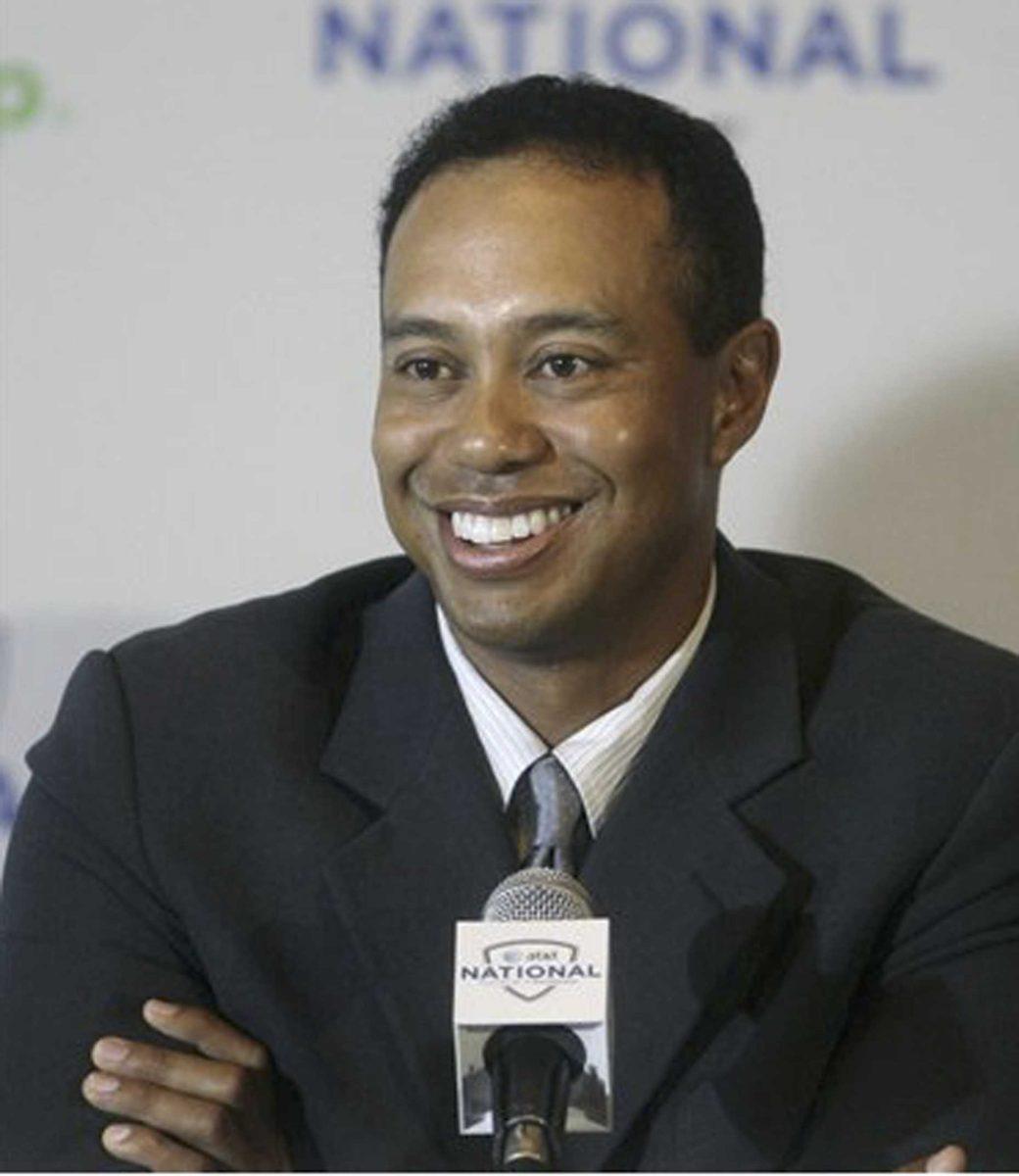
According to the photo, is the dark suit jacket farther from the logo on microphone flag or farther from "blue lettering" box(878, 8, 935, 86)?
"blue lettering" box(878, 8, 935, 86)

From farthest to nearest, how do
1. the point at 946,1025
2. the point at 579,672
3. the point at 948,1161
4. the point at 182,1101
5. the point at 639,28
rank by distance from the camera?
the point at 639,28 → the point at 579,672 → the point at 946,1025 → the point at 182,1101 → the point at 948,1161

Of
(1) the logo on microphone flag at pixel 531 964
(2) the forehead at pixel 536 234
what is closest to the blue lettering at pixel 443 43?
(2) the forehead at pixel 536 234

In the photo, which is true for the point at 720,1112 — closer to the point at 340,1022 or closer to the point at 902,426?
the point at 340,1022

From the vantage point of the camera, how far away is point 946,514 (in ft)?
7.55

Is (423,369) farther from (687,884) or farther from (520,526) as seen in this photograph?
(687,884)

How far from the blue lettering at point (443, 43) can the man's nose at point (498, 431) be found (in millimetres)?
575

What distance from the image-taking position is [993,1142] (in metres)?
1.66

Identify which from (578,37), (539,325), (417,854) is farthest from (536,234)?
(578,37)

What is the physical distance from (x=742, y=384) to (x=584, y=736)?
284 millimetres

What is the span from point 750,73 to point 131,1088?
1.05 meters

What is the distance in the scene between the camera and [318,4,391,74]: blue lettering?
224 cm

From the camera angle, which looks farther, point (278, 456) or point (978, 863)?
point (278, 456)

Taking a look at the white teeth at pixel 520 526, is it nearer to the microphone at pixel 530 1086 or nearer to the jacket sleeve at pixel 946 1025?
the jacket sleeve at pixel 946 1025

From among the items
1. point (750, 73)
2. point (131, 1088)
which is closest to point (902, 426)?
point (750, 73)
